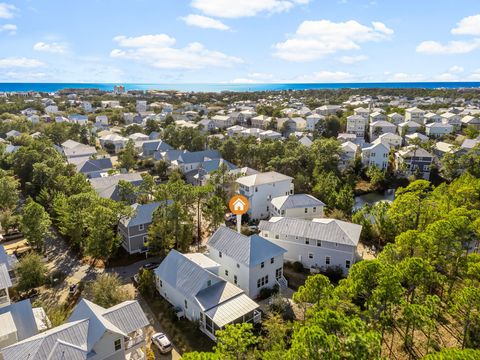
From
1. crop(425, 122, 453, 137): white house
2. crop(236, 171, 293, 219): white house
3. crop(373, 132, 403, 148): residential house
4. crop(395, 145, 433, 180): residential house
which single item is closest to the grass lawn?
crop(236, 171, 293, 219): white house

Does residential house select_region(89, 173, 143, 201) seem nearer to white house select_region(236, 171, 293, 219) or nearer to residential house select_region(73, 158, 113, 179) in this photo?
residential house select_region(73, 158, 113, 179)

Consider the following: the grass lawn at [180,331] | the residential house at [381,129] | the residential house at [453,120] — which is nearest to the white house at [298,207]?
the grass lawn at [180,331]

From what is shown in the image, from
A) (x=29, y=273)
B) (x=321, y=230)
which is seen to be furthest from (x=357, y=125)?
(x=29, y=273)

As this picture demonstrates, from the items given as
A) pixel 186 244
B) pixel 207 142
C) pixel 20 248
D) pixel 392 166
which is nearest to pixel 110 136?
pixel 207 142

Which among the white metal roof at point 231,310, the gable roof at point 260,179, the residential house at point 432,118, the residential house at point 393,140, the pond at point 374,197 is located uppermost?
the residential house at point 432,118

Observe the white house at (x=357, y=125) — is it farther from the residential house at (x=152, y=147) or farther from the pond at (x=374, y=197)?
the residential house at (x=152, y=147)
